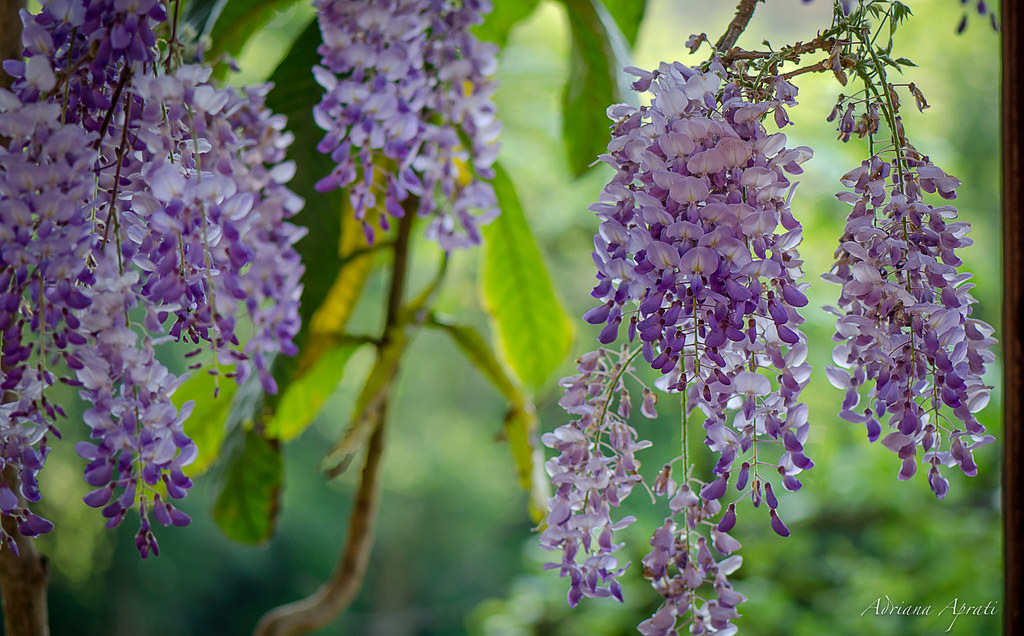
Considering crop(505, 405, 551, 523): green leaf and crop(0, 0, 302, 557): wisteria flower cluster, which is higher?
crop(0, 0, 302, 557): wisteria flower cluster

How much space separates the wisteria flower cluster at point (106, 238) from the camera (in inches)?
15.5

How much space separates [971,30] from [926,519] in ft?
4.65

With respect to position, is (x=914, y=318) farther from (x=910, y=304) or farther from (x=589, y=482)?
(x=589, y=482)

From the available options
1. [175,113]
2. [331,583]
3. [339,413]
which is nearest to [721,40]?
[175,113]

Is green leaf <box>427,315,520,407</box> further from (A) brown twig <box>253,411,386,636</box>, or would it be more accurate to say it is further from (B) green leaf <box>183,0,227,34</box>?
(B) green leaf <box>183,0,227,34</box>

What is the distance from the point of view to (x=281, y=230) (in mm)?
629

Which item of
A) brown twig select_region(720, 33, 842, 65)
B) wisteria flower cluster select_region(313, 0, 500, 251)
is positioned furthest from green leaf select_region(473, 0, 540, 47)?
brown twig select_region(720, 33, 842, 65)

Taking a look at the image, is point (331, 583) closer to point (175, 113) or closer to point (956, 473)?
point (175, 113)

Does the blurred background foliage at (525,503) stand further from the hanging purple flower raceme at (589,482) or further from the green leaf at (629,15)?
the hanging purple flower raceme at (589,482)

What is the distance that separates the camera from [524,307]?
996 mm

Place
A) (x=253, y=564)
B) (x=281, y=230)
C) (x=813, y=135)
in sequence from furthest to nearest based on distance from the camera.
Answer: (x=253, y=564) < (x=813, y=135) < (x=281, y=230)

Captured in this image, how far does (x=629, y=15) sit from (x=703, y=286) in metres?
0.61

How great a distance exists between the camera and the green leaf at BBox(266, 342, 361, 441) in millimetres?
947

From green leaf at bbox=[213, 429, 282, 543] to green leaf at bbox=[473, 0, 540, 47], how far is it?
1.81 feet
